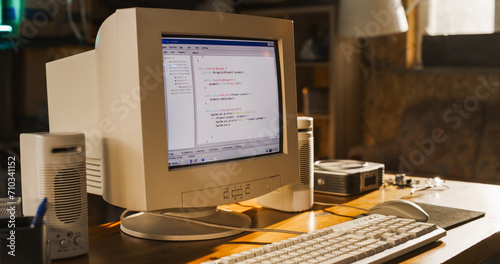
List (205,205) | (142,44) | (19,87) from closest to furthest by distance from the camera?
(142,44) < (205,205) < (19,87)

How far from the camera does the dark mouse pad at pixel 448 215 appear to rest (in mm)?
1252

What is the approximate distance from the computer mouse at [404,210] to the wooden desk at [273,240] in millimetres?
70

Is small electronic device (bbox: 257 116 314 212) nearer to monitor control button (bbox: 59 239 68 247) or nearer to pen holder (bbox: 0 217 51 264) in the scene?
monitor control button (bbox: 59 239 68 247)

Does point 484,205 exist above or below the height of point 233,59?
below

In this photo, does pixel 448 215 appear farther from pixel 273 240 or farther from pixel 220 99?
pixel 220 99

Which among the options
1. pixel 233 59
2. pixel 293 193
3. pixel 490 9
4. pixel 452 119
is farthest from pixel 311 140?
pixel 490 9

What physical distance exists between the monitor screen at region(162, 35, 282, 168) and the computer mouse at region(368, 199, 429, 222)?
285 mm

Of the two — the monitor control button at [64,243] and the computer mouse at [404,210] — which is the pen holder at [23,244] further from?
the computer mouse at [404,210]

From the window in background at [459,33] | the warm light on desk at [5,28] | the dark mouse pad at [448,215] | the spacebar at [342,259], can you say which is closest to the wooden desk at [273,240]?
the dark mouse pad at [448,215]

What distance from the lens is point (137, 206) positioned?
107 centimetres

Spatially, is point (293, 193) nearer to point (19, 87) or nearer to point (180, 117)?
point (180, 117)

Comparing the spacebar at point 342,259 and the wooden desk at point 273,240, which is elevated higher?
the spacebar at point 342,259

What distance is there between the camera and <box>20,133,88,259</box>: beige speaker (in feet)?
3.17

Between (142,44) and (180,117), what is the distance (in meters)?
0.17
